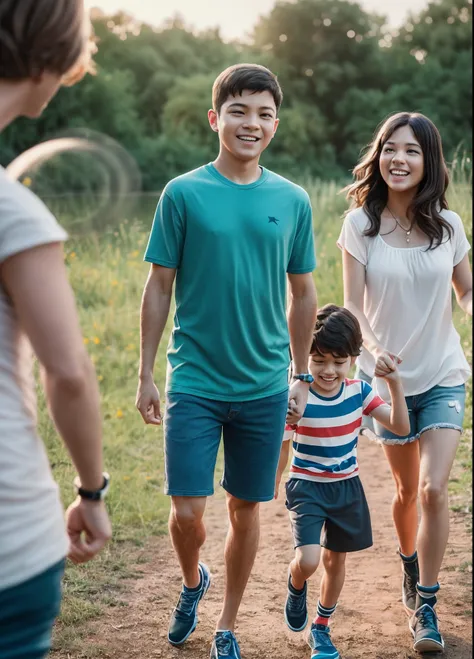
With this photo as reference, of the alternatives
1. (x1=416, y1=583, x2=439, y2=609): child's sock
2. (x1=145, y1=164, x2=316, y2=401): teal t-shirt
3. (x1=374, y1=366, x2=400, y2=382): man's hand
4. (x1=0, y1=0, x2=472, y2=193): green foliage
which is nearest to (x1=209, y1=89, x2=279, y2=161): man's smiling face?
(x1=145, y1=164, x2=316, y2=401): teal t-shirt

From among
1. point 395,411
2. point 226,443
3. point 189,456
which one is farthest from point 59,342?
point 395,411

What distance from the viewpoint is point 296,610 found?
11.7 feet

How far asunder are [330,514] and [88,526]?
1.78 meters

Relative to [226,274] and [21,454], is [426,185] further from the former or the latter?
[21,454]

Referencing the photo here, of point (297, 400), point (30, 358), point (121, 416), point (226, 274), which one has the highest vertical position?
point (30, 358)

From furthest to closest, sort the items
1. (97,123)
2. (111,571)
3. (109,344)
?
1. (97,123)
2. (109,344)
3. (111,571)

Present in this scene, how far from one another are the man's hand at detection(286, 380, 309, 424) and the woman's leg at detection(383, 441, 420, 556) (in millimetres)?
531

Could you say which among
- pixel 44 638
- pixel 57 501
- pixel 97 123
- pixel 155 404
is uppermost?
pixel 57 501

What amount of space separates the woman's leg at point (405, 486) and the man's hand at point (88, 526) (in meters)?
2.13

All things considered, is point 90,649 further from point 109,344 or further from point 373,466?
point 109,344

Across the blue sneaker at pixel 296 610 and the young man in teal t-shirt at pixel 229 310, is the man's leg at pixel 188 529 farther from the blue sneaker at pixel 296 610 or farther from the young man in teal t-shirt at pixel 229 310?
the blue sneaker at pixel 296 610

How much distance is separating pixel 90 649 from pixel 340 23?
40.5 meters

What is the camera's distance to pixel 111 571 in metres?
4.38

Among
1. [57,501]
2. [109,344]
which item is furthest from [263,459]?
[109,344]
